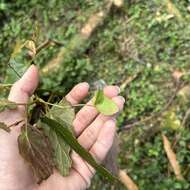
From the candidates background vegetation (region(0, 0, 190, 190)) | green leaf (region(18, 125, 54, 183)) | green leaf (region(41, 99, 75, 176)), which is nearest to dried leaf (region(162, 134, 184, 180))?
background vegetation (region(0, 0, 190, 190))

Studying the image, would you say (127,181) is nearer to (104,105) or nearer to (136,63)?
(136,63)

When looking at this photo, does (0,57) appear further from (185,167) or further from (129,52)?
(185,167)

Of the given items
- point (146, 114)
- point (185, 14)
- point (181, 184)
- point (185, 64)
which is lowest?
point (181, 184)

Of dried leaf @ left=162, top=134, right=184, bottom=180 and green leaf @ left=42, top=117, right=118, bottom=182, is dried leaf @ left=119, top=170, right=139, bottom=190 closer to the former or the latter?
dried leaf @ left=162, top=134, right=184, bottom=180

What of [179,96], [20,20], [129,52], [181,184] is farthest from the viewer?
[20,20]

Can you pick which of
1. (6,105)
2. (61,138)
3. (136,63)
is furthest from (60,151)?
(136,63)

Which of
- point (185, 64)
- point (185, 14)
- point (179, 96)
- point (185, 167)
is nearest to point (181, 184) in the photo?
point (185, 167)

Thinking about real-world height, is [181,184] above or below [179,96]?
below

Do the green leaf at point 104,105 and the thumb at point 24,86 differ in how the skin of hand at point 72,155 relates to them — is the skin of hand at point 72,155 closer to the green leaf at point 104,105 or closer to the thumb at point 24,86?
the thumb at point 24,86
